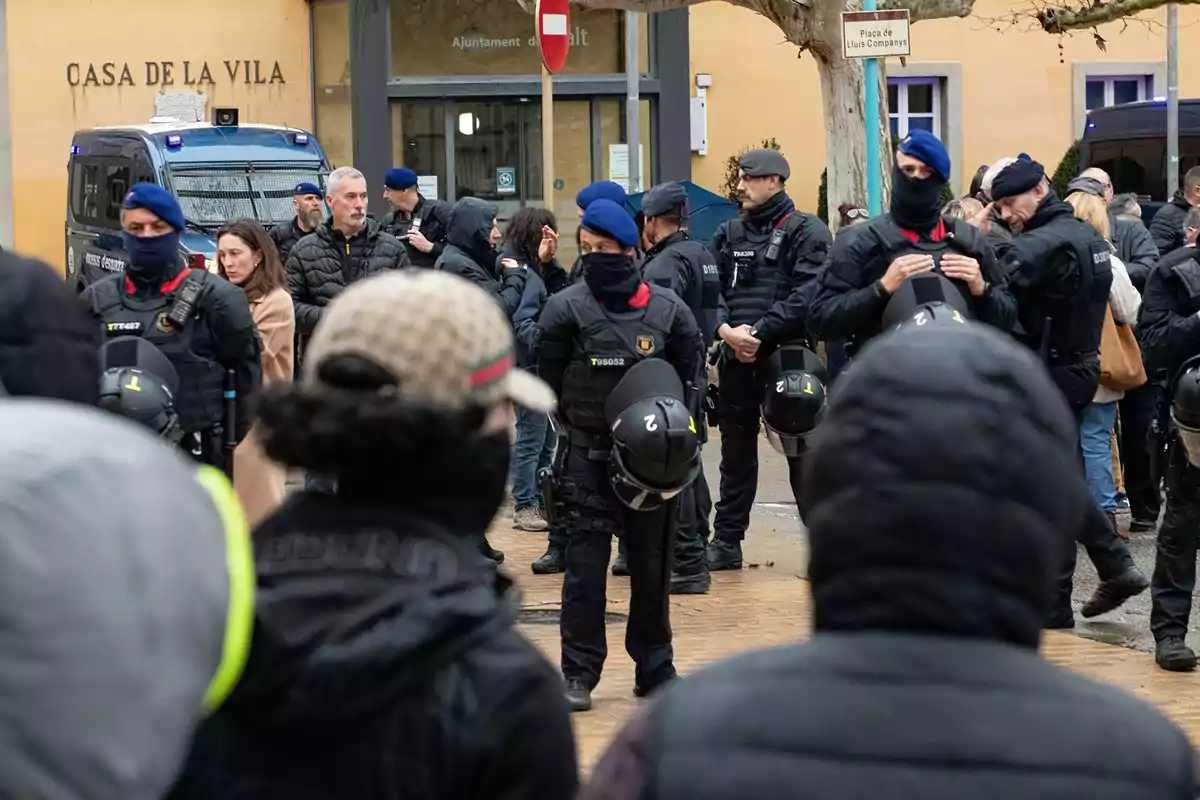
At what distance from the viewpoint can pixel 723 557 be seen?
10086mm

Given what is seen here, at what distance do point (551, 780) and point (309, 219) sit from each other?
1087cm

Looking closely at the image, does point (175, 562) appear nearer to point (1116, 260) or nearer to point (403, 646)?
point (403, 646)

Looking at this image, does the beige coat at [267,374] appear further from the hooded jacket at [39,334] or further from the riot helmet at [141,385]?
the hooded jacket at [39,334]

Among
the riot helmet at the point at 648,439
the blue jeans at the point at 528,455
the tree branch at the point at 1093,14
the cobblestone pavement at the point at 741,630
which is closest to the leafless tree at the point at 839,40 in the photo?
the tree branch at the point at 1093,14

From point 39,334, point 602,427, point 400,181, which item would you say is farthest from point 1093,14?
point 39,334

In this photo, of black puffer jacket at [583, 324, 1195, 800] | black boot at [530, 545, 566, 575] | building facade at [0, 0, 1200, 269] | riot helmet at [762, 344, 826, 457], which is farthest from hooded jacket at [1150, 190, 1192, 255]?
black puffer jacket at [583, 324, 1195, 800]

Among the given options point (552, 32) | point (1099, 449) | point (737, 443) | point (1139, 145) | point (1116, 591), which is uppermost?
point (552, 32)

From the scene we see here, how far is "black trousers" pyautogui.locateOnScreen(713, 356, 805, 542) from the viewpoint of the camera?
32.1ft

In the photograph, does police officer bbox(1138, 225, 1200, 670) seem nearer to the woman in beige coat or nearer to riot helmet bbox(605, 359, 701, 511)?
riot helmet bbox(605, 359, 701, 511)

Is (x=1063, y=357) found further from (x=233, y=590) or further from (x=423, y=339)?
(x=233, y=590)

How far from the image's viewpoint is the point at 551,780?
7.43ft

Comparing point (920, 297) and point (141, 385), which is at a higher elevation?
point (920, 297)

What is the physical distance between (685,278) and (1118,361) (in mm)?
2509

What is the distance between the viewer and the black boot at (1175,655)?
7.61 metres
